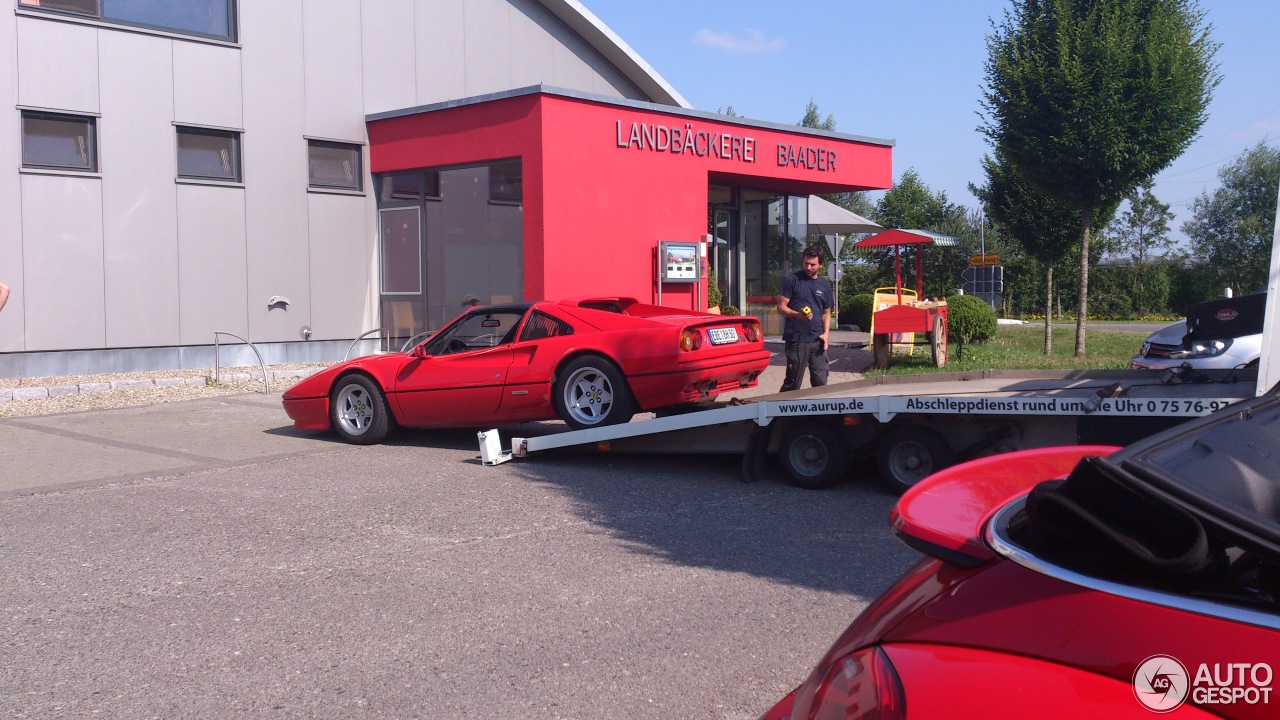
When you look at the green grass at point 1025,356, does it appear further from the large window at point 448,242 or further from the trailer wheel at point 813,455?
the trailer wheel at point 813,455

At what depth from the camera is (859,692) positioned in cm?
169

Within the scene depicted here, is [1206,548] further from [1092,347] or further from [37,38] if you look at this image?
[1092,347]

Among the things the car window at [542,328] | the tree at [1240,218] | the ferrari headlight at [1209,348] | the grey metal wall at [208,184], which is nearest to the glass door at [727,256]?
the grey metal wall at [208,184]

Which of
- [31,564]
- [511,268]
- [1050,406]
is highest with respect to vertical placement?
[511,268]

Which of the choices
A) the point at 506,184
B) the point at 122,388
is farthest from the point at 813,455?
the point at 122,388

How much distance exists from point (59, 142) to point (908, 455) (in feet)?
42.8

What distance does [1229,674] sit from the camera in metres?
1.37

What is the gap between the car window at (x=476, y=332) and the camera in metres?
9.38

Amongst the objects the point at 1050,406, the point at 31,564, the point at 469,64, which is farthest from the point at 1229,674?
the point at 469,64

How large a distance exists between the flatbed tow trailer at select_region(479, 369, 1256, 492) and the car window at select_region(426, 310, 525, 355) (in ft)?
4.53

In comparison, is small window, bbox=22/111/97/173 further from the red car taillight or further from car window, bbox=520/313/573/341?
the red car taillight

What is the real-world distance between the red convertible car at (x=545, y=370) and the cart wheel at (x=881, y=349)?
6192 mm

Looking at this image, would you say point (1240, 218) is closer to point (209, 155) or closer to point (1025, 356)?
point (1025, 356)

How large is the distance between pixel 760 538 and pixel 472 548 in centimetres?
160
